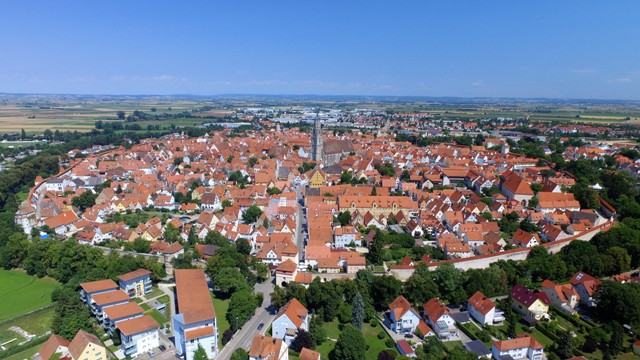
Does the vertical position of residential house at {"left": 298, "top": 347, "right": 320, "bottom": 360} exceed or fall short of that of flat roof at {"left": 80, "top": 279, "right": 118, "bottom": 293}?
it falls short

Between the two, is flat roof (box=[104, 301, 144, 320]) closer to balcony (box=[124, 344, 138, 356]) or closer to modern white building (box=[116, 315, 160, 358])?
modern white building (box=[116, 315, 160, 358])

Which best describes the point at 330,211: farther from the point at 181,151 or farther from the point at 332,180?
the point at 181,151

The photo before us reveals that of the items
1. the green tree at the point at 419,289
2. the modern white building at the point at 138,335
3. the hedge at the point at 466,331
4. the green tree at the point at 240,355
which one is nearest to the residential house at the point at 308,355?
the green tree at the point at 240,355

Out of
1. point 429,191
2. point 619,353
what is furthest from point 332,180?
point 619,353

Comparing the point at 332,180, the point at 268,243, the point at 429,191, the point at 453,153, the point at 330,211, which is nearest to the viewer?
the point at 268,243

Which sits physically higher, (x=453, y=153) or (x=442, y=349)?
(x=453, y=153)

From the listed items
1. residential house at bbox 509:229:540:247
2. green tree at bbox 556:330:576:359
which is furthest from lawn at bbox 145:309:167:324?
residential house at bbox 509:229:540:247

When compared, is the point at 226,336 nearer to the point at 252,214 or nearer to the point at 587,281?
the point at 252,214
